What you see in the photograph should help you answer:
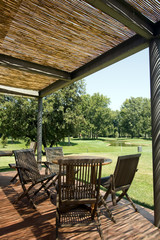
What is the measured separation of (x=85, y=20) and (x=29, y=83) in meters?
3.42

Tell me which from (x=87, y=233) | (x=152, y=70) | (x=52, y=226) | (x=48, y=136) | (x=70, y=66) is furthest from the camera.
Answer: (x=48, y=136)

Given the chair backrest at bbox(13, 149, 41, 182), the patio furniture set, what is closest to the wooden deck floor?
the patio furniture set

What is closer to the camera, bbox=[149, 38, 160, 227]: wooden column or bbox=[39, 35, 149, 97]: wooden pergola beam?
bbox=[149, 38, 160, 227]: wooden column

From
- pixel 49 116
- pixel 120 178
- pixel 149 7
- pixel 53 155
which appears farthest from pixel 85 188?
pixel 49 116

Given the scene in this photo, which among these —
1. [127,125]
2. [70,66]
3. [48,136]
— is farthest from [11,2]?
[127,125]

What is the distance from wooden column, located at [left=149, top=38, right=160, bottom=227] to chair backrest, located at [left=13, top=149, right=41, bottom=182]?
222 centimetres

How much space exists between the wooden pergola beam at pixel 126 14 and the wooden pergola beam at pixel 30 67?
254 centimetres

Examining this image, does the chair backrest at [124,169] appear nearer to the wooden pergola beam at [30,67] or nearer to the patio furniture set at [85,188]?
the patio furniture set at [85,188]

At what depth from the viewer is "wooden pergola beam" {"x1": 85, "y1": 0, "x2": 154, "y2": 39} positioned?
2.32m

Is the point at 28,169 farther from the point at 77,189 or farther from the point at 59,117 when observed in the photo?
the point at 59,117

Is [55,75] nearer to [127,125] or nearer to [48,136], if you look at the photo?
[48,136]

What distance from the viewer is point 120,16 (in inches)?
97.5

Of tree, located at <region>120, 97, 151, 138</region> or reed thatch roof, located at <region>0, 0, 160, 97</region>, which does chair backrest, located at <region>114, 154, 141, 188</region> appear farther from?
tree, located at <region>120, 97, 151, 138</region>

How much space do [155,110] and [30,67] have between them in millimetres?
3084
